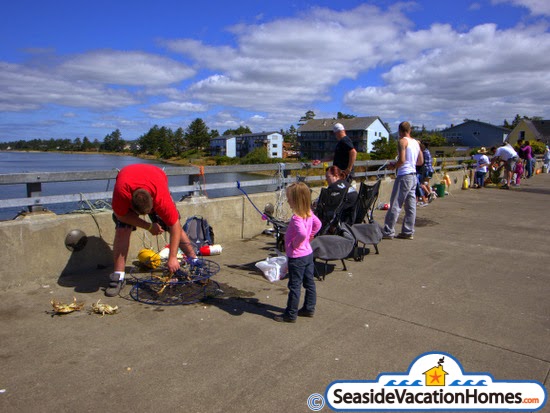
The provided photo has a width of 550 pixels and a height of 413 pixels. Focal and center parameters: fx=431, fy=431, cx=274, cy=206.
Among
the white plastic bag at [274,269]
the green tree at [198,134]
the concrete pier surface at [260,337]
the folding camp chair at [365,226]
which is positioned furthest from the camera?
the green tree at [198,134]

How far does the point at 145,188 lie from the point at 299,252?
1706 millimetres

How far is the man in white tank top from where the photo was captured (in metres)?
7.43

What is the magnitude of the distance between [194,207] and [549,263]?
528 cm

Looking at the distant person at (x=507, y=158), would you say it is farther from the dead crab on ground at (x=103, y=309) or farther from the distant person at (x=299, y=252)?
the dead crab on ground at (x=103, y=309)

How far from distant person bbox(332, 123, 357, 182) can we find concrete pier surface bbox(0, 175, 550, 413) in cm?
188

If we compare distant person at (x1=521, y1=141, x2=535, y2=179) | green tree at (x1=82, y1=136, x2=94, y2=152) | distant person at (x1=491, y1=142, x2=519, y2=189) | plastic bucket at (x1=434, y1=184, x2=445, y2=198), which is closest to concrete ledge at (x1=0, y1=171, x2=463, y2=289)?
plastic bucket at (x1=434, y1=184, x2=445, y2=198)

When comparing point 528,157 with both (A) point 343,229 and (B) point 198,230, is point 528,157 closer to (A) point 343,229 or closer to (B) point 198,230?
(A) point 343,229

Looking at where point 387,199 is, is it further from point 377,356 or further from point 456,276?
point 377,356

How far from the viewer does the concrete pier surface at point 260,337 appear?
9.75ft

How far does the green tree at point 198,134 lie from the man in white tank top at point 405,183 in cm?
10311

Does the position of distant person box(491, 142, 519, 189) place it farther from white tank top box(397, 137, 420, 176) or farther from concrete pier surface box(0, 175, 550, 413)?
concrete pier surface box(0, 175, 550, 413)

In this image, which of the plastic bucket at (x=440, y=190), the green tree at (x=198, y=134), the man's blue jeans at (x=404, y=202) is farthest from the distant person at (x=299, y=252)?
the green tree at (x=198, y=134)

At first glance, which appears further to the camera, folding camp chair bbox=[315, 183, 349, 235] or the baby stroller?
folding camp chair bbox=[315, 183, 349, 235]
